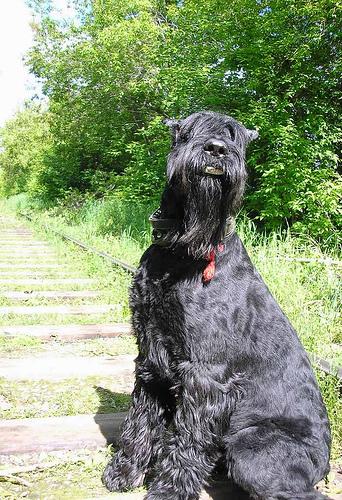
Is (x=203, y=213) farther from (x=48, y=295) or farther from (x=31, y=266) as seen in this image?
(x=31, y=266)

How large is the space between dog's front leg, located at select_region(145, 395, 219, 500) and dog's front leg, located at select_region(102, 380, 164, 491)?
24cm

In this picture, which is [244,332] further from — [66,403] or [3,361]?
[3,361]

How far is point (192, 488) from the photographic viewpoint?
7.55ft

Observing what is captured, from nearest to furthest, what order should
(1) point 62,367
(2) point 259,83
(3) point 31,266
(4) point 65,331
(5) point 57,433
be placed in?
(5) point 57,433
(1) point 62,367
(4) point 65,331
(3) point 31,266
(2) point 259,83

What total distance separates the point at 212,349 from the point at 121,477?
2.76ft

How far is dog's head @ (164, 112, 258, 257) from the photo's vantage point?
232 centimetres

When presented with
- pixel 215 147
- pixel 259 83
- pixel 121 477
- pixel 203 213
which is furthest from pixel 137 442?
pixel 259 83

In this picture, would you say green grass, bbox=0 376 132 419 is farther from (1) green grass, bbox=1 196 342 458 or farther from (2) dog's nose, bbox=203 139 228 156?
(2) dog's nose, bbox=203 139 228 156

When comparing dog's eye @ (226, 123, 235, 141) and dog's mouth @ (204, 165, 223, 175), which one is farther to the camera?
dog's eye @ (226, 123, 235, 141)

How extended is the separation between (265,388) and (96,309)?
3.77 meters

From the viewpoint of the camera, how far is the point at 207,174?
7.64 ft

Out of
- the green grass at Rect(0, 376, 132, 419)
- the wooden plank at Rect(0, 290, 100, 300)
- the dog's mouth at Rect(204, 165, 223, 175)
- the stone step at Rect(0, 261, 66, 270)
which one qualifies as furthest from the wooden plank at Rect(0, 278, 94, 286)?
the dog's mouth at Rect(204, 165, 223, 175)

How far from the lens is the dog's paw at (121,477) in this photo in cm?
254

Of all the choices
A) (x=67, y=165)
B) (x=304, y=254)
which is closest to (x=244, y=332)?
(x=304, y=254)
